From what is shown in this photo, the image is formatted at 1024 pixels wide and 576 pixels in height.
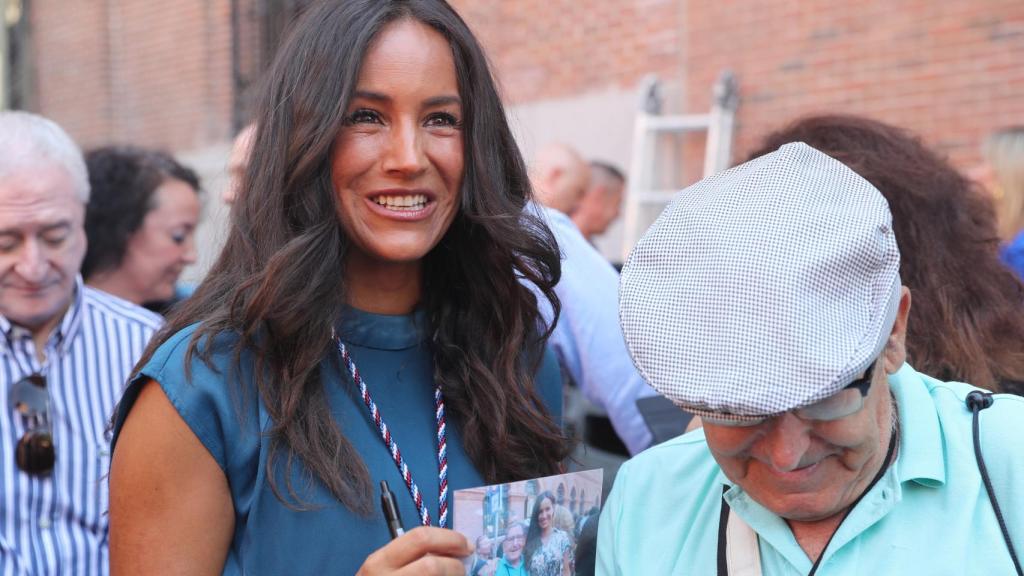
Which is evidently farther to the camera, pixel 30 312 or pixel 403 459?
pixel 30 312

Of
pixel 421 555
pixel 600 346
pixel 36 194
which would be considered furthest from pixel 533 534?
pixel 36 194

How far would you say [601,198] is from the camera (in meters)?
6.58

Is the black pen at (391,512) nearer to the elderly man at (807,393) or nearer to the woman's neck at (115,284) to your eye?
the elderly man at (807,393)

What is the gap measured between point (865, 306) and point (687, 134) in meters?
6.13

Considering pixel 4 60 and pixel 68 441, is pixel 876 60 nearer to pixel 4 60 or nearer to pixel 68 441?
pixel 68 441

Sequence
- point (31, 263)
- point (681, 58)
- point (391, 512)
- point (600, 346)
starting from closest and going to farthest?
point (391, 512) < point (31, 263) < point (600, 346) < point (681, 58)

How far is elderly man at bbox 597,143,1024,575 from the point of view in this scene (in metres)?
1.40

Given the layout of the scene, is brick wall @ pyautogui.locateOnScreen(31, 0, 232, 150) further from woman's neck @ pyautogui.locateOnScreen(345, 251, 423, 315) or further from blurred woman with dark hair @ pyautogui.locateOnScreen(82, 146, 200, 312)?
woman's neck @ pyautogui.locateOnScreen(345, 251, 423, 315)

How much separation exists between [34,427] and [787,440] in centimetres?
200

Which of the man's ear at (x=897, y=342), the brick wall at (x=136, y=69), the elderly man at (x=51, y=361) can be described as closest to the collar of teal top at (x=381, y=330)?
the man's ear at (x=897, y=342)

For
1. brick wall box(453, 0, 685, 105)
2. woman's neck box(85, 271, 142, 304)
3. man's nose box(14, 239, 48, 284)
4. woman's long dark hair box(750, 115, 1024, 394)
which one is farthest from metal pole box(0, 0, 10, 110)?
woman's long dark hair box(750, 115, 1024, 394)

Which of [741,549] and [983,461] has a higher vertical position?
[983,461]

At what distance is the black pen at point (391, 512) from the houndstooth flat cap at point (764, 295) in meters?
0.52

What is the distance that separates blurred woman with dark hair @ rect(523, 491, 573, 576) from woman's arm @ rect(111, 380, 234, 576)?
→ 1.64ft
